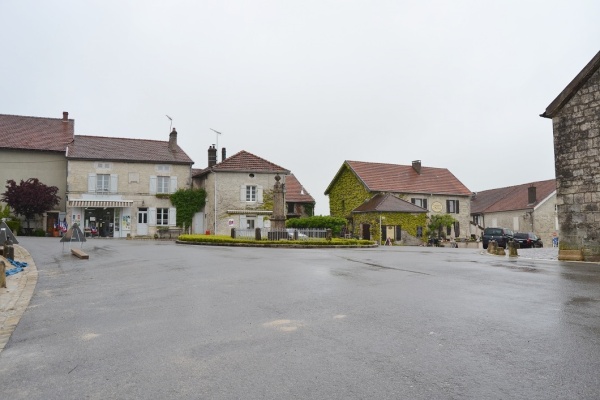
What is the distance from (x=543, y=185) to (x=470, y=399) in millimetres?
50297

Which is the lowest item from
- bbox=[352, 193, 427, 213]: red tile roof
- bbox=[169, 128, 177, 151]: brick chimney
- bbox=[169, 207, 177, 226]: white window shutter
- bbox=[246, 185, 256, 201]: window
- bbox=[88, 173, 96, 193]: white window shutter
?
bbox=[169, 207, 177, 226]: white window shutter

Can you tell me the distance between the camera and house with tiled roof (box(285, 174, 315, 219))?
47.4m

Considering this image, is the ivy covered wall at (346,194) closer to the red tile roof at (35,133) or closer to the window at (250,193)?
the window at (250,193)

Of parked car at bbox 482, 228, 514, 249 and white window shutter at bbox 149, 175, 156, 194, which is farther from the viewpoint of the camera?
white window shutter at bbox 149, 175, 156, 194

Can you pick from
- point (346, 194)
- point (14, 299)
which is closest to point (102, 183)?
point (346, 194)

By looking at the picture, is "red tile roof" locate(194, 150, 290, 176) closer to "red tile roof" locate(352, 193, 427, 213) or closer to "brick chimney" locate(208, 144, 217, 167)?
"brick chimney" locate(208, 144, 217, 167)

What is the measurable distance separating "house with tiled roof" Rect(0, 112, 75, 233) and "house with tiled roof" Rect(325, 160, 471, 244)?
24591 millimetres

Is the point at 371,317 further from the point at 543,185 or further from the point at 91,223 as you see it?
the point at 543,185

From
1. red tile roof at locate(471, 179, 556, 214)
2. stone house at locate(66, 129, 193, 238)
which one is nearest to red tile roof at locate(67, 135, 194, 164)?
stone house at locate(66, 129, 193, 238)

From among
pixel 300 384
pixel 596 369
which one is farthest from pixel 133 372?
pixel 596 369

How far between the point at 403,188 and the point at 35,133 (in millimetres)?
32233

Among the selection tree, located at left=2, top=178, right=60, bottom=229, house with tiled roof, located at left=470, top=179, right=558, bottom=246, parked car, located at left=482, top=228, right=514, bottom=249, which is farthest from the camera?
house with tiled roof, located at left=470, top=179, right=558, bottom=246

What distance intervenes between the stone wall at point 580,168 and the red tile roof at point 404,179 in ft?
81.7

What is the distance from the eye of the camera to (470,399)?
10.6ft
